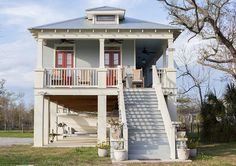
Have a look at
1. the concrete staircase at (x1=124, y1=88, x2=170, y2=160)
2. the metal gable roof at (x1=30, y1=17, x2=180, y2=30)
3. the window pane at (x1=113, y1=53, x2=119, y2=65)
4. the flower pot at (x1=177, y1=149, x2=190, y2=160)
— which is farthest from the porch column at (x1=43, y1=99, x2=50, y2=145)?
the flower pot at (x1=177, y1=149, x2=190, y2=160)

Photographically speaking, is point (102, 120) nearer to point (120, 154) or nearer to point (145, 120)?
point (145, 120)

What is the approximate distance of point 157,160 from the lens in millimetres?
14648

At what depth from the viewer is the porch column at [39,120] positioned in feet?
69.5

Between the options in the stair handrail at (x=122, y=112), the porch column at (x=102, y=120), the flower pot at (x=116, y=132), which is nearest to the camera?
the stair handrail at (x=122, y=112)

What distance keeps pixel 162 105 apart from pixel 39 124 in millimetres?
6884

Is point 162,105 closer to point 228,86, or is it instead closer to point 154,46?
point 154,46

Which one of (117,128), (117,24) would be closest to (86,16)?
(117,24)

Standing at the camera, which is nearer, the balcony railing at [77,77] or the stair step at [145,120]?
the stair step at [145,120]

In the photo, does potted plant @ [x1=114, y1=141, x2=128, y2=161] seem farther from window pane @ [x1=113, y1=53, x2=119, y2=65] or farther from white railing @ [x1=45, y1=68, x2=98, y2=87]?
window pane @ [x1=113, y1=53, x2=119, y2=65]

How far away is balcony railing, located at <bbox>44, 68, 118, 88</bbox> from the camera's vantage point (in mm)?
21938

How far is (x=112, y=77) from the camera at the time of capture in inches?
894

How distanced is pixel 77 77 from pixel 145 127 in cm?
636

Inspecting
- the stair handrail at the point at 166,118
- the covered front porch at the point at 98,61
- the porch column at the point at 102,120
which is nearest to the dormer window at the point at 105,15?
the covered front porch at the point at 98,61

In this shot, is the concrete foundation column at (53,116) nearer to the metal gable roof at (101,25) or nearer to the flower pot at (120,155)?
the metal gable roof at (101,25)
